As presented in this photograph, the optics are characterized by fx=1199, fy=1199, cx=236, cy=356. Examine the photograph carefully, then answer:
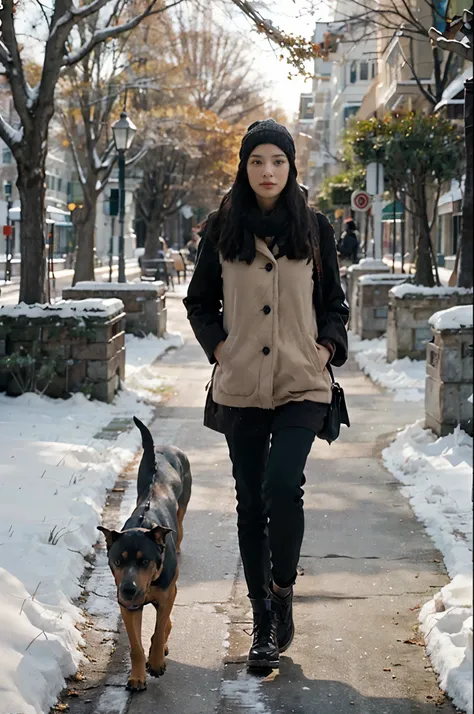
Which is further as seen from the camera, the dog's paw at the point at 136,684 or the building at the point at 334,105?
the building at the point at 334,105

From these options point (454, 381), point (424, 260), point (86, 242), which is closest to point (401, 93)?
point (86, 242)

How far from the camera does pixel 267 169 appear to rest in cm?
443

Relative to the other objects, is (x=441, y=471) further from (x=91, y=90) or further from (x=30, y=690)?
(x=91, y=90)

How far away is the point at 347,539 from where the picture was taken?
669 cm

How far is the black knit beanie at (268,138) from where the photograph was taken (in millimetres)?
4449

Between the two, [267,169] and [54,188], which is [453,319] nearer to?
[267,169]

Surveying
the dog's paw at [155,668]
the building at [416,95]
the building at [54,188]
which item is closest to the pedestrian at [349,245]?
the building at [416,95]

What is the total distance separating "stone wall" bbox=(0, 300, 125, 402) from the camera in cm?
1132

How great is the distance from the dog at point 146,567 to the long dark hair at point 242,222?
101 centimetres

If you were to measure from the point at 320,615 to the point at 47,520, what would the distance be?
181 centimetres

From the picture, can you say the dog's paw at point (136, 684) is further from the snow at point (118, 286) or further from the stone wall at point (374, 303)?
the stone wall at point (374, 303)

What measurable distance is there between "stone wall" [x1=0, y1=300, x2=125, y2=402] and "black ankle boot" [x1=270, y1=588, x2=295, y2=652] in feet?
22.5

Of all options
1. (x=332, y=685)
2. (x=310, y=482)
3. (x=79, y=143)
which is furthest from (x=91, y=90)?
(x=332, y=685)

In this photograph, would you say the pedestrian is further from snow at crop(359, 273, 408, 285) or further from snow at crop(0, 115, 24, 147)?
snow at crop(0, 115, 24, 147)
